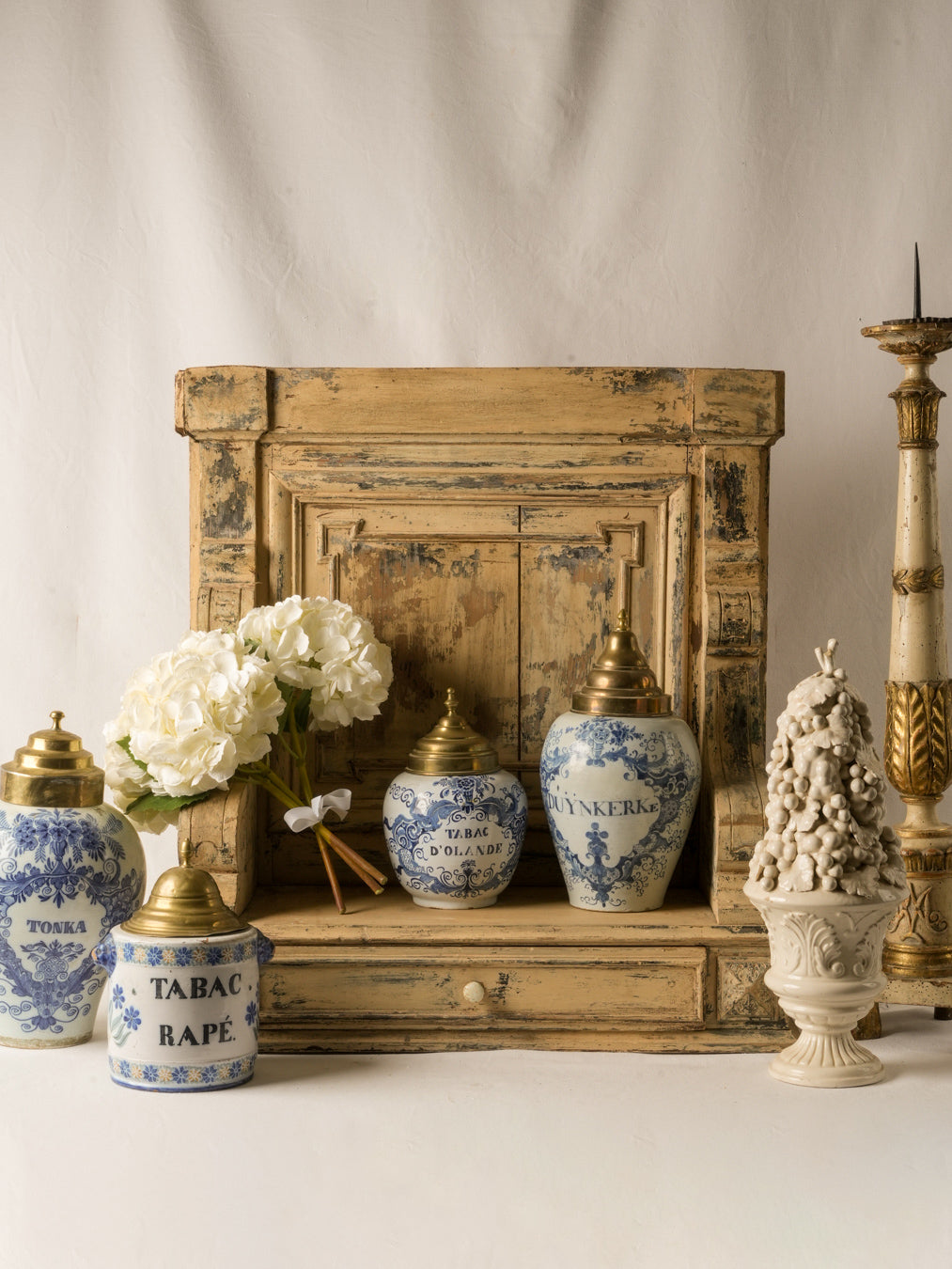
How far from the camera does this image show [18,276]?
2.27 m

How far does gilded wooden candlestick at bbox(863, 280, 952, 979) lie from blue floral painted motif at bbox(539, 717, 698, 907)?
11.9 inches

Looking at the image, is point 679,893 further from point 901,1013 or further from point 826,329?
point 826,329

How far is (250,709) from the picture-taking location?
170 centimetres

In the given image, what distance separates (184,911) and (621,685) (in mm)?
592

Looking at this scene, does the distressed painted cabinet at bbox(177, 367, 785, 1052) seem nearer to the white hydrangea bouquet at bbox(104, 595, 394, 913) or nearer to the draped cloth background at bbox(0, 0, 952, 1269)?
the white hydrangea bouquet at bbox(104, 595, 394, 913)

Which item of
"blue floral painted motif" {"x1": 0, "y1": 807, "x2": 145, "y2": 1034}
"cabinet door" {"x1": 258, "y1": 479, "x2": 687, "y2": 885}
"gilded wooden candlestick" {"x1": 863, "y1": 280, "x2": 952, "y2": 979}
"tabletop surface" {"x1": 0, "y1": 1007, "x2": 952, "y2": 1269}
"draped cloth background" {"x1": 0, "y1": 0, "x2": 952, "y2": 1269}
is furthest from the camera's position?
"draped cloth background" {"x1": 0, "y1": 0, "x2": 952, "y2": 1269}

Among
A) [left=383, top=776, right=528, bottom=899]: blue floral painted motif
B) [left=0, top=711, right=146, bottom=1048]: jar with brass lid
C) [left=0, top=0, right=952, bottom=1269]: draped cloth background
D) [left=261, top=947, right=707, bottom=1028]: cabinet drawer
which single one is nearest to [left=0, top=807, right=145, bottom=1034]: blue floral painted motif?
[left=0, top=711, right=146, bottom=1048]: jar with brass lid

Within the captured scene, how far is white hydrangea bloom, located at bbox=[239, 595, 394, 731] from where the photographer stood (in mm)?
1776

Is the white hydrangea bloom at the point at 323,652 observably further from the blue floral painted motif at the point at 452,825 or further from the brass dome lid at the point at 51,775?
the brass dome lid at the point at 51,775

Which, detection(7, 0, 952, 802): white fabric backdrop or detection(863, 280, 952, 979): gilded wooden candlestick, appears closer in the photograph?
detection(863, 280, 952, 979): gilded wooden candlestick

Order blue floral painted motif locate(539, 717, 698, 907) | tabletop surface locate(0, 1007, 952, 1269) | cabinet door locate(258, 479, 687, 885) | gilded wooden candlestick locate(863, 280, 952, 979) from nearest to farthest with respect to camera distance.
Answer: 1. tabletop surface locate(0, 1007, 952, 1269)
2. blue floral painted motif locate(539, 717, 698, 907)
3. gilded wooden candlestick locate(863, 280, 952, 979)
4. cabinet door locate(258, 479, 687, 885)

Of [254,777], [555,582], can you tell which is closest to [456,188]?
[555,582]

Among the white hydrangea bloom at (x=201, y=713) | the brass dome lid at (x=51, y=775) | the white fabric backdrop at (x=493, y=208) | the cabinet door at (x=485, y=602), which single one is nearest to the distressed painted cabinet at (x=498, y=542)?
the cabinet door at (x=485, y=602)

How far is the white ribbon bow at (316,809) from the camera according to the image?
1743 mm
